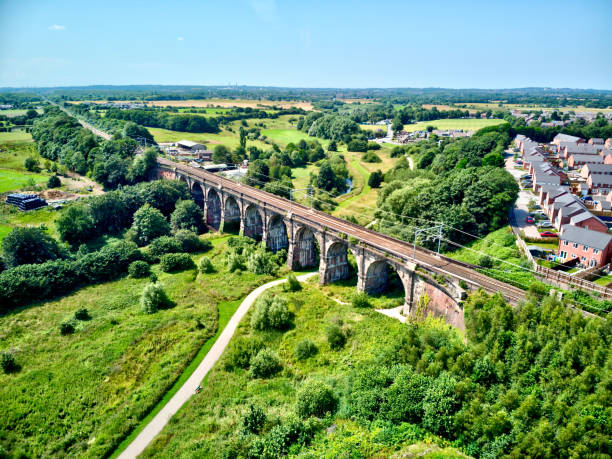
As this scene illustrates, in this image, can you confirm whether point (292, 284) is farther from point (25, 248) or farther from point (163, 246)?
point (25, 248)

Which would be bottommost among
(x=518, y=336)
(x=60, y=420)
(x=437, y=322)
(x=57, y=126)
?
(x=60, y=420)

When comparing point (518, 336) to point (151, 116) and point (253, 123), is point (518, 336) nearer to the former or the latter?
point (253, 123)

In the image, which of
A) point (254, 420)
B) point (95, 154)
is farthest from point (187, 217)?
point (254, 420)

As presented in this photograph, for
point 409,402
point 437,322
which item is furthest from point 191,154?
point 409,402

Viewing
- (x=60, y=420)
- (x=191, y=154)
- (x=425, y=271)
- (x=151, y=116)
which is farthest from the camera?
(x=151, y=116)

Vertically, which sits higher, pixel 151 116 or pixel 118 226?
pixel 151 116

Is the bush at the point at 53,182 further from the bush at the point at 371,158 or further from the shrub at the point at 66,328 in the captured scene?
the bush at the point at 371,158

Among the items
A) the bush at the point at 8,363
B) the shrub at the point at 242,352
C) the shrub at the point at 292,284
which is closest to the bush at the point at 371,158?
the shrub at the point at 292,284
